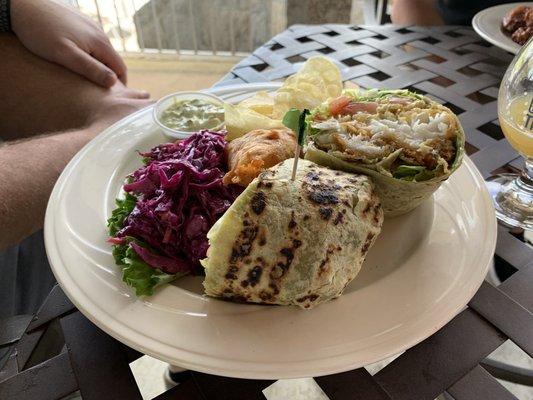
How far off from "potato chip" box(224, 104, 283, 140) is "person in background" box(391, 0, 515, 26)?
146 cm

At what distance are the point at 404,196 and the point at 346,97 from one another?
0.32 metres

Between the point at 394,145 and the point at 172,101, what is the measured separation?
818mm

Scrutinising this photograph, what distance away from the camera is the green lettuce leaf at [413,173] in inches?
40.7

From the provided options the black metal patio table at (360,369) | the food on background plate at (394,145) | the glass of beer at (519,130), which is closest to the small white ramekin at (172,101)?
the food on background plate at (394,145)

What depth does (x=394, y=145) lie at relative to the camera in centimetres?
107

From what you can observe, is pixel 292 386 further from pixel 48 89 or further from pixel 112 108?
pixel 48 89

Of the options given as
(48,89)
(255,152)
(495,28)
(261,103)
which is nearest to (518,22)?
(495,28)

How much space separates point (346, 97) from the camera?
1213mm

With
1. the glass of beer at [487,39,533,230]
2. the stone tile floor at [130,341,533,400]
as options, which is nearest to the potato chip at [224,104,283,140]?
the glass of beer at [487,39,533,230]

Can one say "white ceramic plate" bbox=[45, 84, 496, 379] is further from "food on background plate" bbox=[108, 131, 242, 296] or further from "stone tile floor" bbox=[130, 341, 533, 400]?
"stone tile floor" bbox=[130, 341, 533, 400]

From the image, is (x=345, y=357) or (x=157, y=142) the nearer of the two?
(x=345, y=357)

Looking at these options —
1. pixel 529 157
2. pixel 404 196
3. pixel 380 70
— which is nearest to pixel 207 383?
pixel 404 196

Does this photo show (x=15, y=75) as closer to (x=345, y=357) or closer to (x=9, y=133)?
(x=9, y=133)

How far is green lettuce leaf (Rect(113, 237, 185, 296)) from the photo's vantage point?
0.92 m
